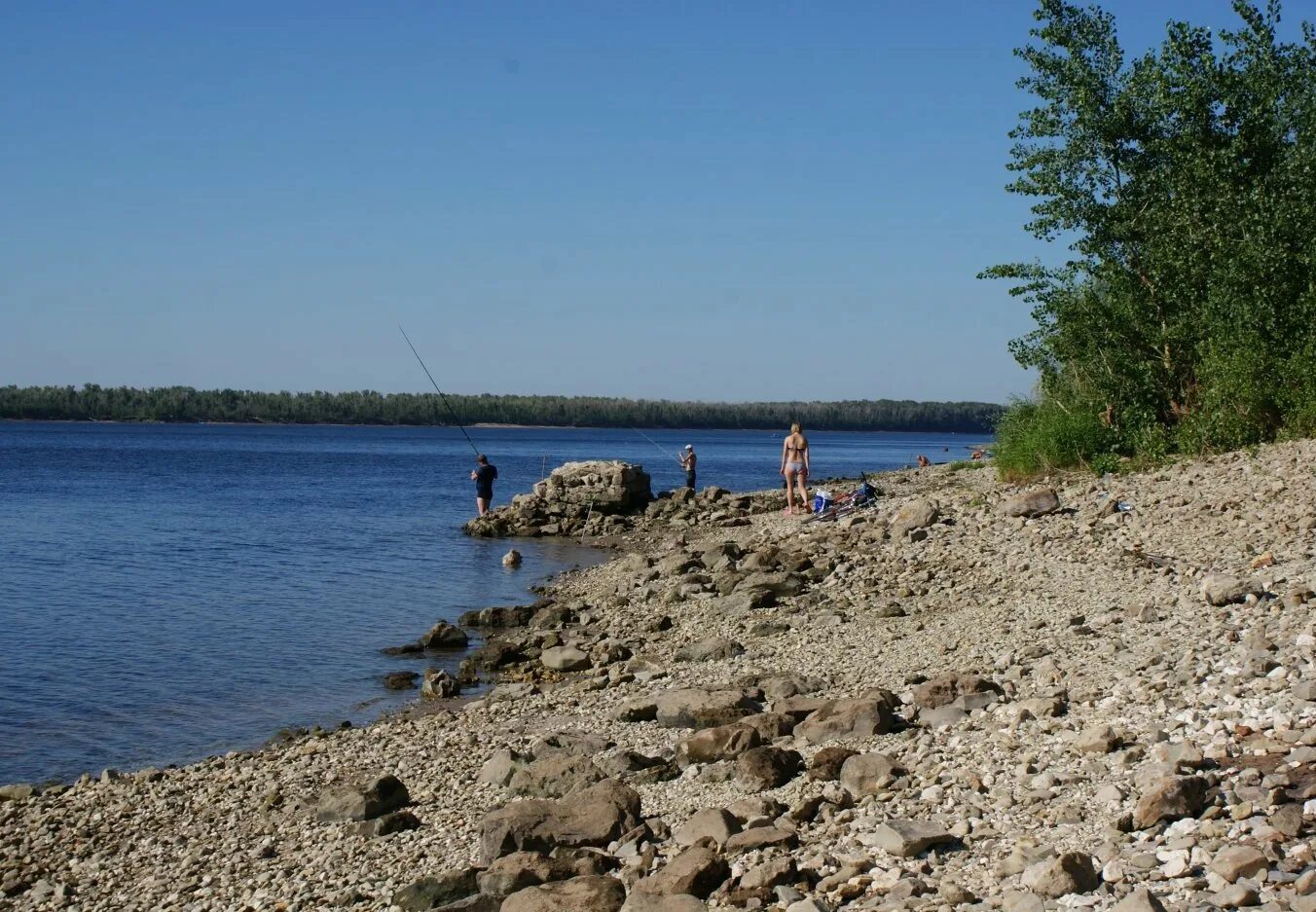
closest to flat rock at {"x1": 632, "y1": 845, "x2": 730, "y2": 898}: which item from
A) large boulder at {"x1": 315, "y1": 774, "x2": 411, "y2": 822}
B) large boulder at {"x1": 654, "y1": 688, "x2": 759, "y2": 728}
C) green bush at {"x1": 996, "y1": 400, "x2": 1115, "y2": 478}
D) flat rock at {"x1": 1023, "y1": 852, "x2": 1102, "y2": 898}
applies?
flat rock at {"x1": 1023, "y1": 852, "x2": 1102, "y2": 898}

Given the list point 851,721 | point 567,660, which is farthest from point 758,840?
point 567,660

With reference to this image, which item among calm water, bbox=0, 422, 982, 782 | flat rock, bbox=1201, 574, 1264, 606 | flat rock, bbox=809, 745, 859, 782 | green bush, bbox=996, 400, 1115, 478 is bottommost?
calm water, bbox=0, 422, 982, 782

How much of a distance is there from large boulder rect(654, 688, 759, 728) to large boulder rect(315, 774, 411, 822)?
7.71 feet

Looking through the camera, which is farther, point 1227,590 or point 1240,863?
point 1227,590

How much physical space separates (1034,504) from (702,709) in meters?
10.1

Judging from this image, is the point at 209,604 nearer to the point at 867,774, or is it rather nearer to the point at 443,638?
the point at 443,638

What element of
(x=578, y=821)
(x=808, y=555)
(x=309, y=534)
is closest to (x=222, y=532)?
(x=309, y=534)

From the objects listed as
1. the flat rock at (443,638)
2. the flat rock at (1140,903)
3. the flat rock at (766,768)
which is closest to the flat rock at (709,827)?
the flat rock at (766,768)

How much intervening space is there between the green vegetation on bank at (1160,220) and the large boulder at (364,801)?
16554mm

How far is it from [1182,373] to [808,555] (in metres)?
8.97

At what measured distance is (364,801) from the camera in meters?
9.27

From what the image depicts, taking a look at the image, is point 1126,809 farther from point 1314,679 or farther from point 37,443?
point 37,443

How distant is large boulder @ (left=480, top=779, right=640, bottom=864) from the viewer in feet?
25.6

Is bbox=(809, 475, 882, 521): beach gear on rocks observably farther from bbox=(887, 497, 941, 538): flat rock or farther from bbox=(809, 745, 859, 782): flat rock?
bbox=(809, 745, 859, 782): flat rock
